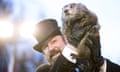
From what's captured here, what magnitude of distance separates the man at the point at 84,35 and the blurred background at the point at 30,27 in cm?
6

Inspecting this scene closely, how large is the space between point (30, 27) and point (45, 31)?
8cm

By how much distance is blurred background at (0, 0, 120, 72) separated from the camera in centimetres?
129

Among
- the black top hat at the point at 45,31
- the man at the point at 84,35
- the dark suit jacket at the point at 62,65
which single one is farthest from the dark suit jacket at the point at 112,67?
the black top hat at the point at 45,31

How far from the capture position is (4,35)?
4.64 ft

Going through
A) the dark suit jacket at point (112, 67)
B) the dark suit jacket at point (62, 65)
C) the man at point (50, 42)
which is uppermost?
the man at point (50, 42)

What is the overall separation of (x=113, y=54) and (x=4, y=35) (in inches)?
19.1

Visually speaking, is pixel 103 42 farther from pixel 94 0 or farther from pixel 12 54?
pixel 12 54

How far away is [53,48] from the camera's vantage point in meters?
1.28

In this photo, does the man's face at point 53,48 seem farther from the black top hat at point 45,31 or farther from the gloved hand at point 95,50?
the gloved hand at point 95,50

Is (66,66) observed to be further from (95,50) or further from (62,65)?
(95,50)

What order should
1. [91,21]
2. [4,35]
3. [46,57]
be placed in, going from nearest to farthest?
[91,21] < [46,57] < [4,35]

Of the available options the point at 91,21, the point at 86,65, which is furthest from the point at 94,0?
the point at 86,65

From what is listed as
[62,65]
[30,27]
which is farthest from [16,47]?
[62,65]

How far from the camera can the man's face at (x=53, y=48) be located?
4.19 feet
